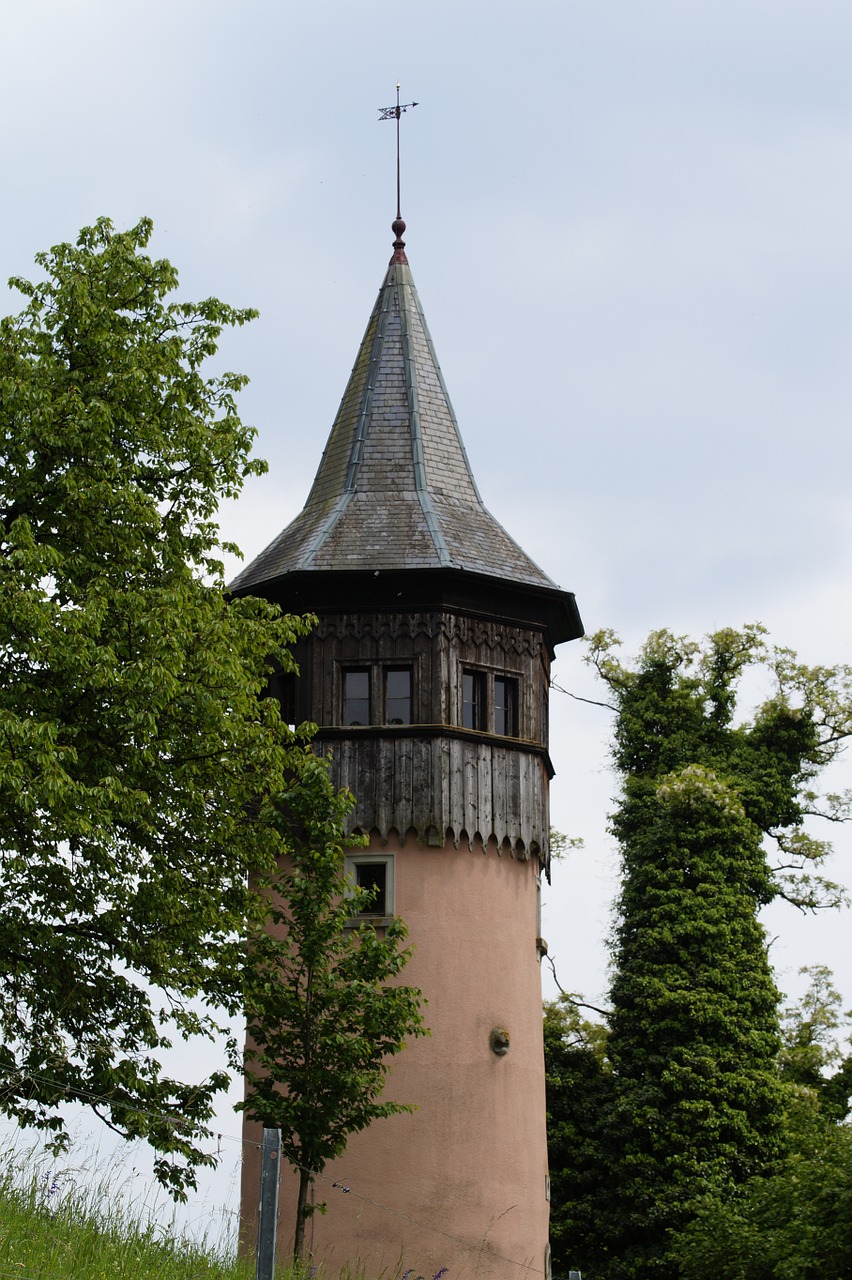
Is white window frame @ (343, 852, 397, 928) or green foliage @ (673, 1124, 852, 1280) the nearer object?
green foliage @ (673, 1124, 852, 1280)

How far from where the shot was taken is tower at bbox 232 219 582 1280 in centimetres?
2134

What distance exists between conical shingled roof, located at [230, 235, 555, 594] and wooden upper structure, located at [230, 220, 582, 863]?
3cm

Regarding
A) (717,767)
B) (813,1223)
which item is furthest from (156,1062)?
(717,767)

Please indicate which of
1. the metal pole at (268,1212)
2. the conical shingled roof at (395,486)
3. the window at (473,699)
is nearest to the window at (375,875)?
the window at (473,699)

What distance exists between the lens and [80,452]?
648 inches

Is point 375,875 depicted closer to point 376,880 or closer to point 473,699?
point 376,880

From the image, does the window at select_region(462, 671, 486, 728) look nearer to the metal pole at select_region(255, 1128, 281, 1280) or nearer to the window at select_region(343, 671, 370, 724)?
the window at select_region(343, 671, 370, 724)

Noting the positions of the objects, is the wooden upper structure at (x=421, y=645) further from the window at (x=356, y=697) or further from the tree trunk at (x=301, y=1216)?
the tree trunk at (x=301, y=1216)

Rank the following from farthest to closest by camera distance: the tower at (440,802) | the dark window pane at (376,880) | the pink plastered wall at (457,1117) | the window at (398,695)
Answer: the window at (398,695) < the dark window pane at (376,880) < the tower at (440,802) < the pink plastered wall at (457,1117)

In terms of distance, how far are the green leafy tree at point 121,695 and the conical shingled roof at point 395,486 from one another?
5.96m

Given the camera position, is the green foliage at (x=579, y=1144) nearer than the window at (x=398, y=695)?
No

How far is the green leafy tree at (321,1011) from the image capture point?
54.4 feet

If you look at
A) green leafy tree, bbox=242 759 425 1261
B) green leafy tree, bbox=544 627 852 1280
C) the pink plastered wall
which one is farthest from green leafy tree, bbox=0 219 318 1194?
green leafy tree, bbox=544 627 852 1280

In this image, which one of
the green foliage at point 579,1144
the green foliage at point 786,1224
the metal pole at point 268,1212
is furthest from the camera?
the green foliage at point 579,1144
